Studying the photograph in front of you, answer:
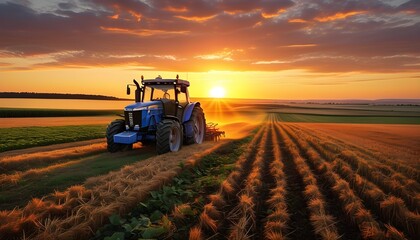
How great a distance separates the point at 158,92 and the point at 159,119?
140 centimetres

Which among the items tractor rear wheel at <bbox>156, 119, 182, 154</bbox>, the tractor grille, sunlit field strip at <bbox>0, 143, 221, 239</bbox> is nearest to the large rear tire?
tractor rear wheel at <bbox>156, 119, 182, 154</bbox>

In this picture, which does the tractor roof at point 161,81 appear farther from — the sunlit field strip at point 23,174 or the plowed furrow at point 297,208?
the plowed furrow at point 297,208

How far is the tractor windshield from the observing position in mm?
13664

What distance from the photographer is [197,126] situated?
15.5 metres

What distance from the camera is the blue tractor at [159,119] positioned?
1155 cm

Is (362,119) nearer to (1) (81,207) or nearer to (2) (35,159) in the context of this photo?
(2) (35,159)

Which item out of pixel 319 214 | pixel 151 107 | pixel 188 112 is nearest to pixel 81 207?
pixel 319 214

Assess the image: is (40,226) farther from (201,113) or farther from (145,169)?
(201,113)

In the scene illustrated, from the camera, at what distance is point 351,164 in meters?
10.1

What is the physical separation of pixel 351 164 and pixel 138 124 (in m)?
7.34

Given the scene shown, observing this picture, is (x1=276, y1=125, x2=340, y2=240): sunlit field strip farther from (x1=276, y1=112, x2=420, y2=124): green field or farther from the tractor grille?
(x1=276, y1=112, x2=420, y2=124): green field

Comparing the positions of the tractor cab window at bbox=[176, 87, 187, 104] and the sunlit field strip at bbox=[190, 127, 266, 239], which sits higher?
the tractor cab window at bbox=[176, 87, 187, 104]

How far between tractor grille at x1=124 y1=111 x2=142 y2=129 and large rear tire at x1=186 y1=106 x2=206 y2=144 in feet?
8.77

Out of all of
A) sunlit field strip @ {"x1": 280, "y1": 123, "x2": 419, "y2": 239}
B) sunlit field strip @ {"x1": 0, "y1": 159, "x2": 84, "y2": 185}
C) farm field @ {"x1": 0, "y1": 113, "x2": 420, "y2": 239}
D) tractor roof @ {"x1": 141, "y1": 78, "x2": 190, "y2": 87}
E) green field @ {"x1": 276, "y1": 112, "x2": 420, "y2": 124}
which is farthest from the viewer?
green field @ {"x1": 276, "y1": 112, "x2": 420, "y2": 124}
